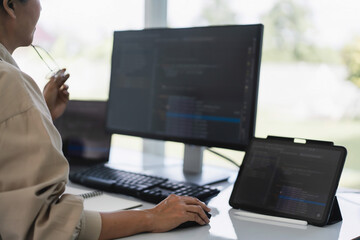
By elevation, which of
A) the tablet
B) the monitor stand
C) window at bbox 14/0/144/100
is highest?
window at bbox 14/0/144/100

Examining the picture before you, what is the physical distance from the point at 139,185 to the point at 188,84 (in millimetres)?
405

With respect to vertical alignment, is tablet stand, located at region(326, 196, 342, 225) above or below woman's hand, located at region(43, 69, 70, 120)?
below

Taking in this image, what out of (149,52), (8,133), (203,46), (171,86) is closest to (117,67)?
(149,52)

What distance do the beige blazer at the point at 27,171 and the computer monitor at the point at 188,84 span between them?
25.9 inches

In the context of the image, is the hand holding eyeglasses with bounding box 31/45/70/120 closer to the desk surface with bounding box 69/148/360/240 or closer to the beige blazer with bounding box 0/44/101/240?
the beige blazer with bounding box 0/44/101/240

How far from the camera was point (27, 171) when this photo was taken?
74 centimetres

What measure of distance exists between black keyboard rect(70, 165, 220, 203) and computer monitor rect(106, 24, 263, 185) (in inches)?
7.8

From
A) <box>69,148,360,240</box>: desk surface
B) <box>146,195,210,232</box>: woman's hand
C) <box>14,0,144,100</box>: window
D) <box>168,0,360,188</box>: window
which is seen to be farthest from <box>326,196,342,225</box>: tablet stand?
<box>168,0,360,188</box>: window

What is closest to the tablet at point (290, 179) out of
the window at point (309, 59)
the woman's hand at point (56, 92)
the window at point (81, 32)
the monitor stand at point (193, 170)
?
the monitor stand at point (193, 170)

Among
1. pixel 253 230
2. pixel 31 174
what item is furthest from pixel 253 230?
pixel 31 174

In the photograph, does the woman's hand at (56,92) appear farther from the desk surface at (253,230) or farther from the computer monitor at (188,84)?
the desk surface at (253,230)

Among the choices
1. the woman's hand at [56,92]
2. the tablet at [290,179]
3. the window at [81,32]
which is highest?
the window at [81,32]

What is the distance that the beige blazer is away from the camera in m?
0.73

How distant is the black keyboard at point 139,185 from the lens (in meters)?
1.13
